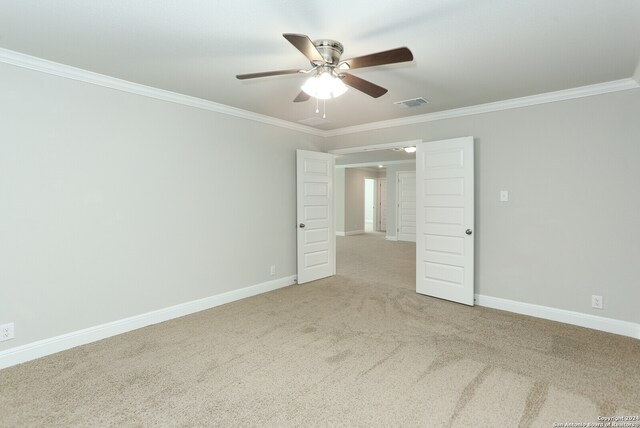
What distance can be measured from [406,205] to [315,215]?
5.52 metres

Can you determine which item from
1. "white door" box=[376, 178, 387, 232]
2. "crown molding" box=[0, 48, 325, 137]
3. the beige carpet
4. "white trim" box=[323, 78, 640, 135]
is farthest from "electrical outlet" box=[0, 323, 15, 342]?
"white door" box=[376, 178, 387, 232]

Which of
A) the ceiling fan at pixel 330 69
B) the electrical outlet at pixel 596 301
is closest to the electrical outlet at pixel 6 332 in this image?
the ceiling fan at pixel 330 69

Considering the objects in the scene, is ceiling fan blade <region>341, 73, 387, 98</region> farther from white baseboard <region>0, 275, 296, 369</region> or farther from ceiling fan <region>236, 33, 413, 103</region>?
white baseboard <region>0, 275, 296, 369</region>

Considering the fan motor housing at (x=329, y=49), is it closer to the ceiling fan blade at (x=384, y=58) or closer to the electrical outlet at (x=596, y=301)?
the ceiling fan blade at (x=384, y=58)

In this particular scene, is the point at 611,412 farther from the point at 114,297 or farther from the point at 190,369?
the point at 114,297

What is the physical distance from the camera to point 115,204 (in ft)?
10.6

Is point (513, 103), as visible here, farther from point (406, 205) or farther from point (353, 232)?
point (353, 232)

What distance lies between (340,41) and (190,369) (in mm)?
2709

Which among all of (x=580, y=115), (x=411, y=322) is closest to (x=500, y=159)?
(x=580, y=115)

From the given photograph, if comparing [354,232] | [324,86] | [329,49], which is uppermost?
[329,49]

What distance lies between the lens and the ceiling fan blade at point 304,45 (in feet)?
5.57

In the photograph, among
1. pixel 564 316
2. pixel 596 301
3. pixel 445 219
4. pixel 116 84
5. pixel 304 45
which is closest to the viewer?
pixel 304 45

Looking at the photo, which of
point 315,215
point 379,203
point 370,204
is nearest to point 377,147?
point 315,215

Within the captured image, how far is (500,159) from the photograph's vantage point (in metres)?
3.96
